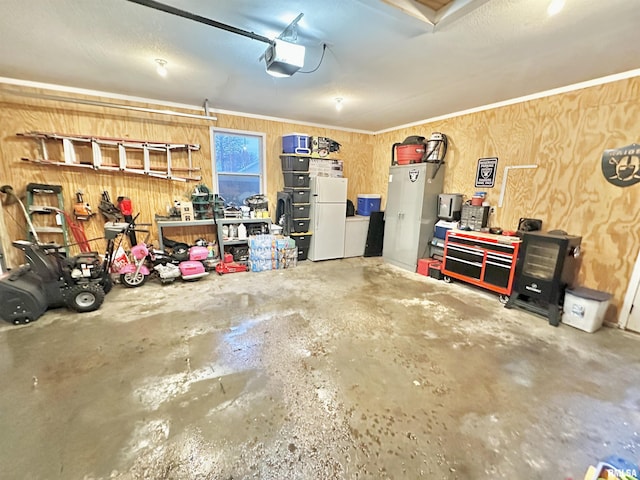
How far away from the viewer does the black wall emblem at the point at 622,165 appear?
2.75 m

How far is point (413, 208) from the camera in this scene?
4543 millimetres

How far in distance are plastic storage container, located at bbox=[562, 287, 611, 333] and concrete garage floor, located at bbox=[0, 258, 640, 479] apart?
0.41ft

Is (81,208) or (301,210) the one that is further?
(301,210)

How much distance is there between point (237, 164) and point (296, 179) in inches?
44.3

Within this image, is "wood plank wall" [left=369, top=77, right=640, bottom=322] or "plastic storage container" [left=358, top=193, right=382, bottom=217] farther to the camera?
"plastic storage container" [left=358, top=193, right=382, bottom=217]

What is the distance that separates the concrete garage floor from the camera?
4.60ft

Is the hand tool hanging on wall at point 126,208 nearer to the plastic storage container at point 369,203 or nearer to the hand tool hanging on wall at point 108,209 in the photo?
the hand tool hanging on wall at point 108,209

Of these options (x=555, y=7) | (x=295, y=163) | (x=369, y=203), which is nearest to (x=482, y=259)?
(x=369, y=203)

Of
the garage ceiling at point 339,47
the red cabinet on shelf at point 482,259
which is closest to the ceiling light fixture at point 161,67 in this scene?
the garage ceiling at point 339,47

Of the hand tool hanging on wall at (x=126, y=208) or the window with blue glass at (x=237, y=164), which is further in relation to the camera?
the window with blue glass at (x=237, y=164)

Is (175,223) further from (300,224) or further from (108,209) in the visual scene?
(300,224)

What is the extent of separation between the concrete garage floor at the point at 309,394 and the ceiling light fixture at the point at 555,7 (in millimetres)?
2578

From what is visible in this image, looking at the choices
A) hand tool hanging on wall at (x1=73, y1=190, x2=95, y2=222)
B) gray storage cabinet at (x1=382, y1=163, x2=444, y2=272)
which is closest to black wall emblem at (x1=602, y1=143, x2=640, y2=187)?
gray storage cabinet at (x1=382, y1=163, x2=444, y2=272)

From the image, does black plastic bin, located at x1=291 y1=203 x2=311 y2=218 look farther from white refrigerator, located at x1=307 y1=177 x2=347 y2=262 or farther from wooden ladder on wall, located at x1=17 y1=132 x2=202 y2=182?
wooden ladder on wall, located at x1=17 y1=132 x2=202 y2=182
